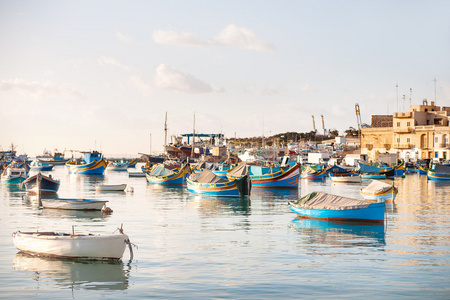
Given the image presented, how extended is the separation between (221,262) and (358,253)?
7.07 metres

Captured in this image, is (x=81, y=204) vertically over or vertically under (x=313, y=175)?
over

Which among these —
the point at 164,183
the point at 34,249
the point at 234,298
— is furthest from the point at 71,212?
the point at 164,183

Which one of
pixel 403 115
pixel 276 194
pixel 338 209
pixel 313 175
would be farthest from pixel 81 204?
pixel 403 115

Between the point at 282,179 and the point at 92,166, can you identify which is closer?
the point at 282,179

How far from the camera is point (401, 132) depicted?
14050cm

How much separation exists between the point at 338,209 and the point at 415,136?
107445 millimetres

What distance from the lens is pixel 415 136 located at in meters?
138

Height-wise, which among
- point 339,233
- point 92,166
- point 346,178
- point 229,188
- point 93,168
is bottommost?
point 346,178

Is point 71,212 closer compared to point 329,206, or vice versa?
point 329,206

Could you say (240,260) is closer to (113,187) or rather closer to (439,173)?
(113,187)

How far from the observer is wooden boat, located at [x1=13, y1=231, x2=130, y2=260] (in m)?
24.6

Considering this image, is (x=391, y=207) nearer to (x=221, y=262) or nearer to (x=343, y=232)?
(x=343, y=232)

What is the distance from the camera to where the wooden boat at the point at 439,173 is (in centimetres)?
→ 10019

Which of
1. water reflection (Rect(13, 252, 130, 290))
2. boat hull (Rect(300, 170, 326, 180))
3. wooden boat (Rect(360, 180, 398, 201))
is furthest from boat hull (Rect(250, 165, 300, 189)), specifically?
water reflection (Rect(13, 252, 130, 290))
